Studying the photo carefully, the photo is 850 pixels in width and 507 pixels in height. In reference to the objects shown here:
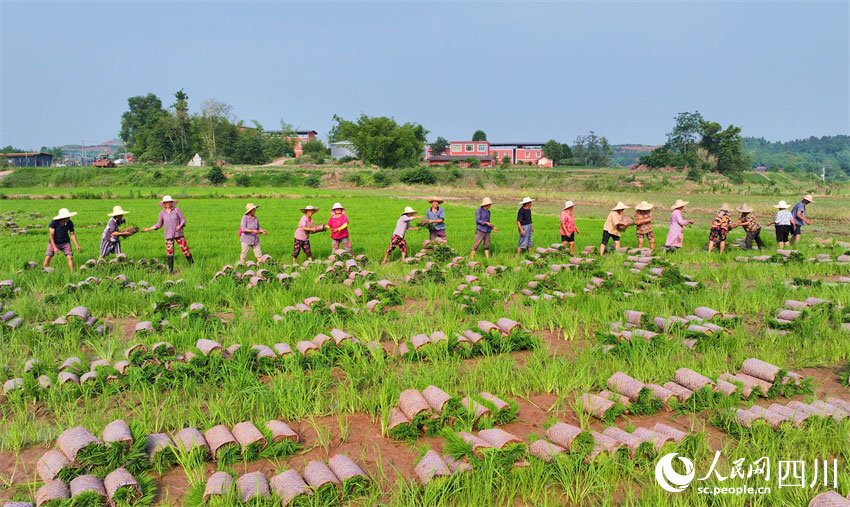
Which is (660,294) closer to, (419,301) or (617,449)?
(419,301)

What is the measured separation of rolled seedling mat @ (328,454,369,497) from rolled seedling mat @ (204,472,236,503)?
63 cm

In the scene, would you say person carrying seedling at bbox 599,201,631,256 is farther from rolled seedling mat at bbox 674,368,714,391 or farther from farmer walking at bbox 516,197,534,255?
rolled seedling mat at bbox 674,368,714,391

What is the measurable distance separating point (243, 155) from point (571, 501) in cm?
7948

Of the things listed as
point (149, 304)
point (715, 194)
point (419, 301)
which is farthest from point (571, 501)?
point (715, 194)

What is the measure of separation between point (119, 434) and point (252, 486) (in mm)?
1095

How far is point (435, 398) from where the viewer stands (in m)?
4.27

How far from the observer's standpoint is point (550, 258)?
1075 centimetres

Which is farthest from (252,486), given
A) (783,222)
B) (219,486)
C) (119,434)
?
(783,222)

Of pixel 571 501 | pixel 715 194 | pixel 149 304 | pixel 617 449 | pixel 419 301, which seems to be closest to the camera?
pixel 571 501

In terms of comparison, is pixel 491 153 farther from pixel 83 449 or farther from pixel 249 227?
pixel 83 449

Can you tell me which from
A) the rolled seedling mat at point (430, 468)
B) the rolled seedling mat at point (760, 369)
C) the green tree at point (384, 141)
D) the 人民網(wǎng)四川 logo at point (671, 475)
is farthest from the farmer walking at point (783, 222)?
the green tree at point (384, 141)

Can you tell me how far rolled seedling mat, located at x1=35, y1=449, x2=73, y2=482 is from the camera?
338cm

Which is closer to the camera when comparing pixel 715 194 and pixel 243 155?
pixel 715 194

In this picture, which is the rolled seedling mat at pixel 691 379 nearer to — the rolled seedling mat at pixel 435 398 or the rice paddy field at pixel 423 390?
the rice paddy field at pixel 423 390
